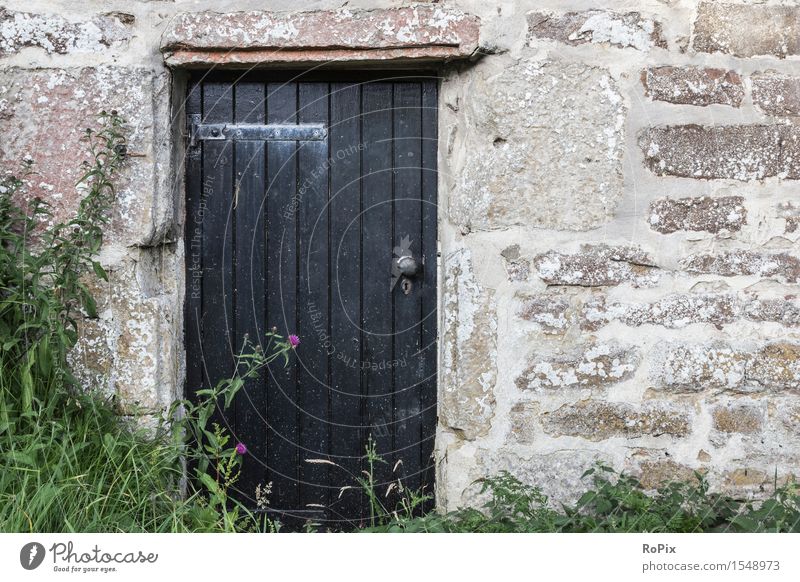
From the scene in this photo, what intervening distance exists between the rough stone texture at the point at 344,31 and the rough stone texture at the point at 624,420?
1255mm

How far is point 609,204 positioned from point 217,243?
54.5 inches

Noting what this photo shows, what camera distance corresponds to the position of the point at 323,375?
291cm

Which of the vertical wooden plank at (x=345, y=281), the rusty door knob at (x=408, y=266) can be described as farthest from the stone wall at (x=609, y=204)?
the vertical wooden plank at (x=345, y=281)

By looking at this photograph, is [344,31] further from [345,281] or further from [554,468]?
[554,468]

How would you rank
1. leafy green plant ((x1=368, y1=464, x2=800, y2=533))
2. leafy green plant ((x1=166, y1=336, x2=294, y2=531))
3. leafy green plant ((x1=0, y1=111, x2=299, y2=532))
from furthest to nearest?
leafy green plant ((x1=166, y1=336, x2=294, y2=531))
leafy green plant ((x1=368, y1=464, x2=800, y2=533))
leafy green plant ((x1=0, y1=111, x2=299, y2=532))

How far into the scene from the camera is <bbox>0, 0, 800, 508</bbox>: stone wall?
2670 millimetres

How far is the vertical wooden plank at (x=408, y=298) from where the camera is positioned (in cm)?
287

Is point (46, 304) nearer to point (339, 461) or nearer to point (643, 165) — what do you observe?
point (339, 461)

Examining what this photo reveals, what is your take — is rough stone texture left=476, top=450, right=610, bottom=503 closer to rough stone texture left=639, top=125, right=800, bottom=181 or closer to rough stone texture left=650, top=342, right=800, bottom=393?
rough stone texture left=650, top=342, right=800, bottom=393

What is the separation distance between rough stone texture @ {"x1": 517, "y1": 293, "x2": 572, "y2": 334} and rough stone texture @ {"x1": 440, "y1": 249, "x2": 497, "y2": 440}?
113 millimetres

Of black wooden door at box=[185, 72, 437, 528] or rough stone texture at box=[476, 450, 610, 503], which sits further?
black wooden door at box=[185, 72, 437, 528]

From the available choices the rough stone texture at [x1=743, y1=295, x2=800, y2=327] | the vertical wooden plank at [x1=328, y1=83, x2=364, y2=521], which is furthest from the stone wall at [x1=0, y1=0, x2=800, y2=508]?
the vertical wooden plank at [x1=328, y1=83, x2=364, y2=521]

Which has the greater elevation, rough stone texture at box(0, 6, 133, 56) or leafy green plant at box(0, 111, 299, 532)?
rough stone texture at box(0, 6, 133, 56)

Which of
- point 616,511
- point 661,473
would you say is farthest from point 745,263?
point 616,511
